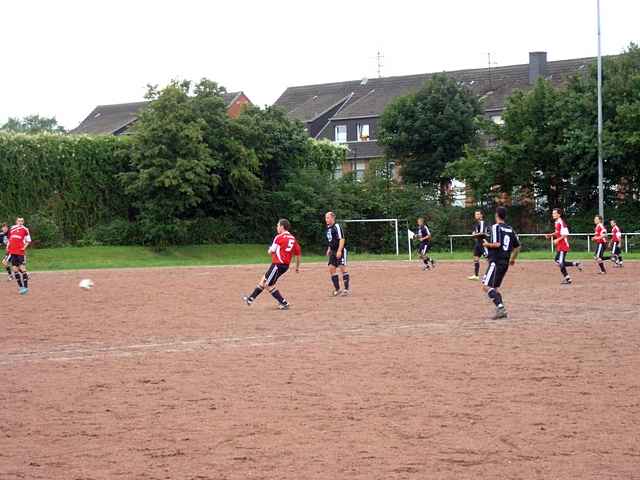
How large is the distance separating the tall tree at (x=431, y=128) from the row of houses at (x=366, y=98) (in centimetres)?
556

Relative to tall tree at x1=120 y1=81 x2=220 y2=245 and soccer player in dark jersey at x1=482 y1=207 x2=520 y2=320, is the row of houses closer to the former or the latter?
tall tree at x1=120 y1=81 x2=220 y2=245

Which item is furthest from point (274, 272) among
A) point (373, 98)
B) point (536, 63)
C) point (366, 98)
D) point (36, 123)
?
point (36, 123)

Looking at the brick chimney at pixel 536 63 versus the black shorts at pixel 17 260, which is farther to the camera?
the brick chimney at pixel 536 63

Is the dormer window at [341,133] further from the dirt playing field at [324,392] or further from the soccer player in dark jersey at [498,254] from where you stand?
the soccer player in dark jersey at [498,254]

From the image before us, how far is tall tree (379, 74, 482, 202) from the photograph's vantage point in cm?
6700

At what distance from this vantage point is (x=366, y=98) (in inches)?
3342

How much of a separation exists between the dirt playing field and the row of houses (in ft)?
178

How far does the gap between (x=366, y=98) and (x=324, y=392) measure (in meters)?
75.6

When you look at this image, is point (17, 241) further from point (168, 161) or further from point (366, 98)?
point (366, 98)

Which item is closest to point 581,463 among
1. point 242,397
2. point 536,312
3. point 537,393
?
point 537,393

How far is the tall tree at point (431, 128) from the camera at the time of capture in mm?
67000

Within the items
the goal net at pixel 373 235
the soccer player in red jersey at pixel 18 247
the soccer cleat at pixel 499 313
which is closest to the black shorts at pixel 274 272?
the soccer cleat at pixel 499 313

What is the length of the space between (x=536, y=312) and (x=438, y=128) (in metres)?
49.1

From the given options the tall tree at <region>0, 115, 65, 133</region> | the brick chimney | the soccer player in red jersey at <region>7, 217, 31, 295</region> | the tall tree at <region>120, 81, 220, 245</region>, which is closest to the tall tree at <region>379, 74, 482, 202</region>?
the brick chimney
